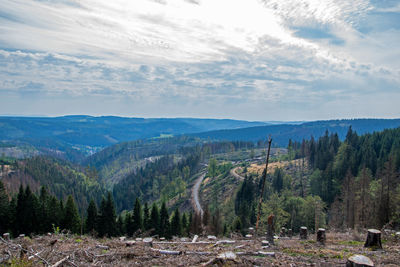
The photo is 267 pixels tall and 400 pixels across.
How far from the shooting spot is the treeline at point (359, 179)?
32219 millimetres

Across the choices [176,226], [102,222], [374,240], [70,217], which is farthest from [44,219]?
→ [374,240]

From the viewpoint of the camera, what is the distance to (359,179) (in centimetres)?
4634

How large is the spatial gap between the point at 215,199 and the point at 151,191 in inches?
2449

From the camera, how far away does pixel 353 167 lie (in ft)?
236

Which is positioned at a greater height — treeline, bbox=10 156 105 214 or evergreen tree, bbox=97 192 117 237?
evergreen tree, bbox=97 192 117 237

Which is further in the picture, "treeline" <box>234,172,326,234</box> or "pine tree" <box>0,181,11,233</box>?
"treeline" <box>234,172,326,234</box>

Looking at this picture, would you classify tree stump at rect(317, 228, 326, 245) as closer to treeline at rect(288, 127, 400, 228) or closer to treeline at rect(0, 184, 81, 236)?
treeline at rect(288, 127, 400, 228)

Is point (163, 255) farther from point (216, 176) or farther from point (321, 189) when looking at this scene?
point (216, 176)

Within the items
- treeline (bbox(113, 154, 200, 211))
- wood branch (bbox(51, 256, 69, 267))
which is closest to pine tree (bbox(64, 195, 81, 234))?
wood branch (bbox(51, 256, 69, 267))

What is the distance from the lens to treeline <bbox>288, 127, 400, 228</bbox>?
32.2 m

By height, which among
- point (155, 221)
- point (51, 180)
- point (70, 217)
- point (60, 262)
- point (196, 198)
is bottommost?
point (51, 180)

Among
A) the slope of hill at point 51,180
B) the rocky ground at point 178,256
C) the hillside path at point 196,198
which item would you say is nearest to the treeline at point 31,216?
the rocky ground at point 178,256

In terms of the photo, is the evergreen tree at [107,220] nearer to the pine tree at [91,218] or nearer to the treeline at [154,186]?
the pine tree at [91,218]

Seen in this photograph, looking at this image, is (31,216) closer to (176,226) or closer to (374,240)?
(176,226)
